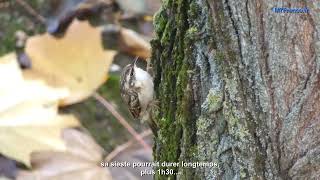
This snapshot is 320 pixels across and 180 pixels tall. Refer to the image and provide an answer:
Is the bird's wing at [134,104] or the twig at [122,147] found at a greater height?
the twig at [122,147]

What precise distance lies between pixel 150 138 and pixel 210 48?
868 millimetres

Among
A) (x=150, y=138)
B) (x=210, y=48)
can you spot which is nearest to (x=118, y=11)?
(x=150, y=138)

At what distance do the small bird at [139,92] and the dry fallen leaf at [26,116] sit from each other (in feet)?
1.61

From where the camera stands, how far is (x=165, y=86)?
133cm

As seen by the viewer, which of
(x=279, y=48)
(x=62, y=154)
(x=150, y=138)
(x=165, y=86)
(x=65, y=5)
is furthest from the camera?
(x=65, y=5)

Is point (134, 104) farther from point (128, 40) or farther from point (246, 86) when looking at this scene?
point (128, 40)

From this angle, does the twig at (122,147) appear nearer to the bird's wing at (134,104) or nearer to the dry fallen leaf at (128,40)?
the dry fallen leaf at (128,40)

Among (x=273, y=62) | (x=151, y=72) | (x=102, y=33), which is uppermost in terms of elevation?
(x=102, y=33)

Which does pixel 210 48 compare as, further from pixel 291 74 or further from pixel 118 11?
pixel 118 11

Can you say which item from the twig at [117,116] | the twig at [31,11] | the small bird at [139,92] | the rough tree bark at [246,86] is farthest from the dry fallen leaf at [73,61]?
the rough tree bark at [246,86]

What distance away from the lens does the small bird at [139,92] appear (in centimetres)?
136

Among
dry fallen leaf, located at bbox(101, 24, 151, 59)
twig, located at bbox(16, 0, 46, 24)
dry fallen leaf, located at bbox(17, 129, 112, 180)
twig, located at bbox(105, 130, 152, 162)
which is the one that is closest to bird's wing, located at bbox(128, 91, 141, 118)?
dry fallen leaf, located at bbox(17, 129, 112, 180)

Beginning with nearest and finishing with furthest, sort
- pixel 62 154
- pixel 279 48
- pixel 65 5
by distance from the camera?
pixel 279 48 < pixel 62 154 < pixel 65 5

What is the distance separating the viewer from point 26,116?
1.88 metres
